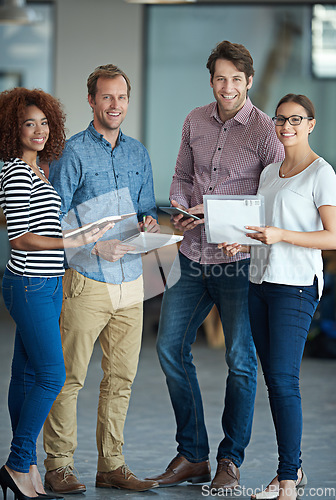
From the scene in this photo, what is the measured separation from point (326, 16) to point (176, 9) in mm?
1349

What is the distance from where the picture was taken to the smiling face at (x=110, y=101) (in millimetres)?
2609

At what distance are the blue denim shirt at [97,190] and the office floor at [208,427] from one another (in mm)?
824

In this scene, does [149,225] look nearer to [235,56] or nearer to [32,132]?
[32,132]

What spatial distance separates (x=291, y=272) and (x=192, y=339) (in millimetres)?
598

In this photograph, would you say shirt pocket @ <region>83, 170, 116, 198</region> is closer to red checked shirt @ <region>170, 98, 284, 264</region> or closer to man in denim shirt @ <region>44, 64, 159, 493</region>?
man in denim shirt @ <region>44, 64, 159, 493</region>

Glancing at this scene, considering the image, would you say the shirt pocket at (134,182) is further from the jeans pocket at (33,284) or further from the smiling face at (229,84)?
the jeans pocket at (33,284)

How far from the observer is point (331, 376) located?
5.11m

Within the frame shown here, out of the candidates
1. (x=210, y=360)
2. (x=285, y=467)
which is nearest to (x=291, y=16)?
(x=210, y=360)

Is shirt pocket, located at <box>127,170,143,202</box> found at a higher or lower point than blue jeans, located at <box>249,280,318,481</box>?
higher

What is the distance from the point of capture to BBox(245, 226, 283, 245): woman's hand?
2.34m

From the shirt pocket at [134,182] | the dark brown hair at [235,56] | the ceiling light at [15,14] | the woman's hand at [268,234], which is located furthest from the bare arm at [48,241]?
the ceiling light at [15,14]

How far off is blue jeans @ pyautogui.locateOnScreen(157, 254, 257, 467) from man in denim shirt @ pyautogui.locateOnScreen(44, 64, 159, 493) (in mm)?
144

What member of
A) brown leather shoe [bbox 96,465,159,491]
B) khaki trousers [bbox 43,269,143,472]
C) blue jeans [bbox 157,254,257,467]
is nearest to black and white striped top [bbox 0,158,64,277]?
khaki trousers [bbox 43,269,143,472]

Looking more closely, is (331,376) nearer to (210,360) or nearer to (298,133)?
(210,360)
